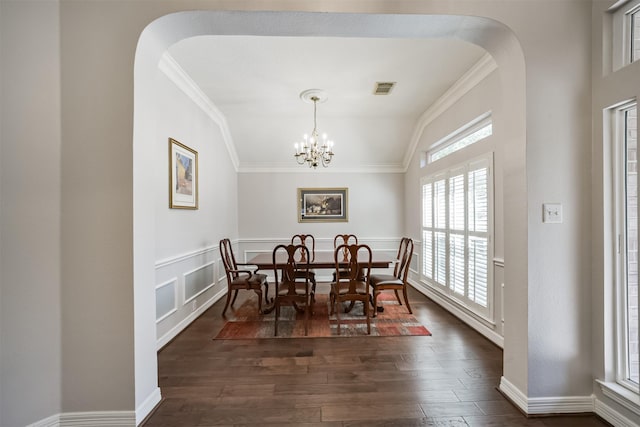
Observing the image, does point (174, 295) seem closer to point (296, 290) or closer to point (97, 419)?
point (296, 290)

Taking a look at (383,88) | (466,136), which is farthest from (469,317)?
(383,88)

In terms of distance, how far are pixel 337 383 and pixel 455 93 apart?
3.50 m

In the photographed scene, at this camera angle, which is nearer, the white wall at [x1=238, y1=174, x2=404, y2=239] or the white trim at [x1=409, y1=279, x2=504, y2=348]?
the white trim at [x1=409, y1=279, x2=504, y2=348]

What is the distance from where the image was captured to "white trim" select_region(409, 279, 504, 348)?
294 centimetres

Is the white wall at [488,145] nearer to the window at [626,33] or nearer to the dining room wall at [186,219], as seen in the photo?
the window at [626,33]

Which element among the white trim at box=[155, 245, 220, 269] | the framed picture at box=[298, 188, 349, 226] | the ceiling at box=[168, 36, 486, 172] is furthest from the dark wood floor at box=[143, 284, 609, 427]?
the framed picture at box=[298, 188, 349, 226]

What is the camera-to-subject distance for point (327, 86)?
3.73 m

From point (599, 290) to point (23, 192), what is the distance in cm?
353

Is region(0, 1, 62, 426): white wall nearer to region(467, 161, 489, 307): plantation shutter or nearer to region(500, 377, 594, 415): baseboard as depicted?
region(500, 377, 594, 415): baseboard

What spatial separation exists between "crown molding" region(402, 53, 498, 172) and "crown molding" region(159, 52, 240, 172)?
125 inches

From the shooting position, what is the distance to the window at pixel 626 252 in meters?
1.77

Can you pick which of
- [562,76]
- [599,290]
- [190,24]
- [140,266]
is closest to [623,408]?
[599,290]

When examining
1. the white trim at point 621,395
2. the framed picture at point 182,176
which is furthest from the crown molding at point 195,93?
the white trim at point 621,395

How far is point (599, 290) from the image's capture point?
1874 millimetres
